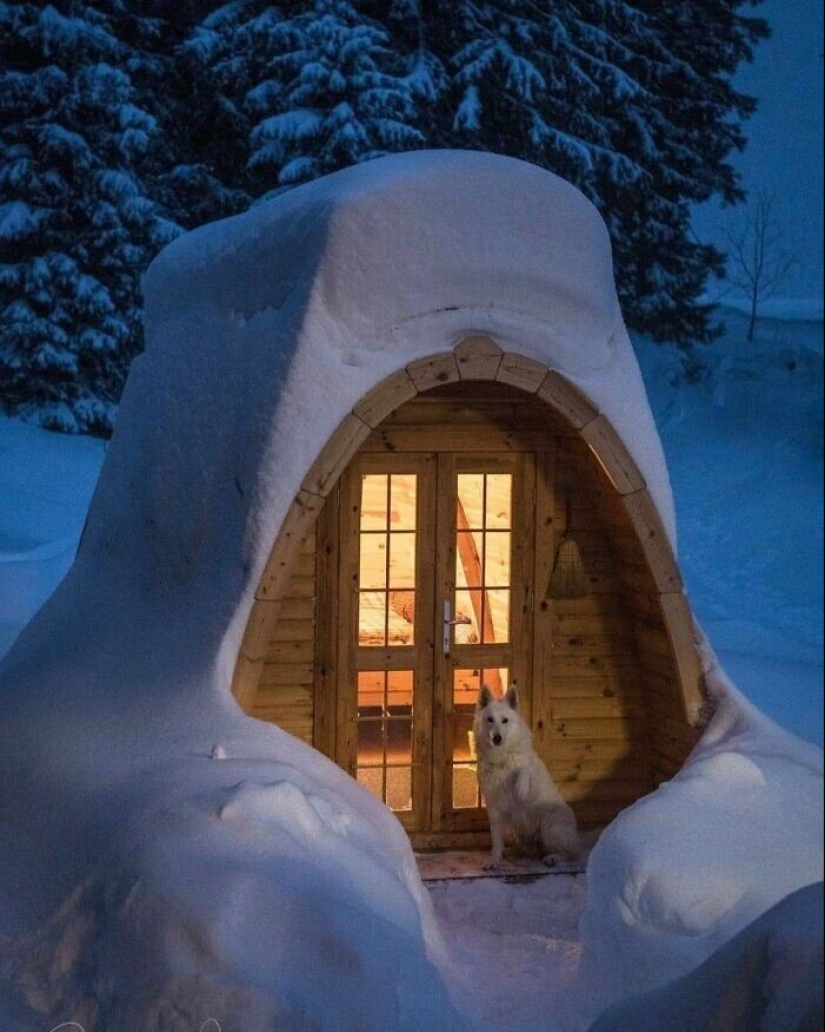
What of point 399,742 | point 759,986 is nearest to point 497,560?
point 399,742

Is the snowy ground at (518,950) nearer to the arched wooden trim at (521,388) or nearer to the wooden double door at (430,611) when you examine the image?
the wooden double door at (430,611)

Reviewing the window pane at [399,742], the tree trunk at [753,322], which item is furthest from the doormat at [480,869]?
the tree trunk at [753,322]

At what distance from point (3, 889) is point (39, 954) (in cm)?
54

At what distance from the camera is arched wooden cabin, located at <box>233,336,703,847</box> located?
17.7ft

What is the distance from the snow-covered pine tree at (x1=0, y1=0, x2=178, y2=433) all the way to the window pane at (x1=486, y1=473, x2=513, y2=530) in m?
7.97

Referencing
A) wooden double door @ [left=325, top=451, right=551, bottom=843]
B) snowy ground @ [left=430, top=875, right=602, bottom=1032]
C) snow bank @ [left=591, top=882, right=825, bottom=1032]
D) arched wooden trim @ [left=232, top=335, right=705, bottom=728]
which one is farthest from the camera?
wooden double door @ [left=325, top=451, right=551, bottom=843]

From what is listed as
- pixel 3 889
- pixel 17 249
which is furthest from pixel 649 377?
pixel 3 889

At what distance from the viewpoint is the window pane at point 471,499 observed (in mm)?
5590

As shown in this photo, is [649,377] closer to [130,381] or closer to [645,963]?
[130,381]

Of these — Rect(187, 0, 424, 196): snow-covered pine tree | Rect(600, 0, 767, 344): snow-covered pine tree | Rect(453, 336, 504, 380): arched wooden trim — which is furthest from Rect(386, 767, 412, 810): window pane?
Rect(600, 0, 767, 344): snow-covered pine tree

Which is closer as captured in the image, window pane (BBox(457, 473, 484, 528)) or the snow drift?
the snow drift

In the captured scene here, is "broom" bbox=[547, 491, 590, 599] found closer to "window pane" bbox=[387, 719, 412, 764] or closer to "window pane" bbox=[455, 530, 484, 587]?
"window pane" bbox=[455, 530, 484, 587]

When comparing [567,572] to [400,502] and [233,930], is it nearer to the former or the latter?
[400,502]

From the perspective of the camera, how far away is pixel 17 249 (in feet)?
41.5
